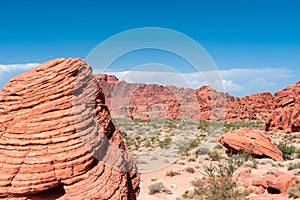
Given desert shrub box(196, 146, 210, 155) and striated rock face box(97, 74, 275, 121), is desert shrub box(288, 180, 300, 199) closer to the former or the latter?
desert shrub box(196, 146, 210, 155)

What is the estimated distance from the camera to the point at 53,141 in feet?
18.8

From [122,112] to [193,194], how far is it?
2412 inches

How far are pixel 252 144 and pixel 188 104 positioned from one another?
59135 millimetres

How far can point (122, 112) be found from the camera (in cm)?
7194

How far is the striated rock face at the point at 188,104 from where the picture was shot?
223 ft

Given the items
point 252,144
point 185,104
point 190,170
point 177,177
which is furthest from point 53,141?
point 185,104

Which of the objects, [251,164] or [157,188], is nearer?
[157,188]

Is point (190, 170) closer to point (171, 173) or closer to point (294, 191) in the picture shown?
point (171, 173)

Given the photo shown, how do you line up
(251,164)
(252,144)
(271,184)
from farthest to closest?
(252,144) < (251,164) < (271,184)

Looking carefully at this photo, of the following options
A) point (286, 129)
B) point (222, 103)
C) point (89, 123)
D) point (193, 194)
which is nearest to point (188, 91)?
point (222, 103)

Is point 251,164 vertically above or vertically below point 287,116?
below

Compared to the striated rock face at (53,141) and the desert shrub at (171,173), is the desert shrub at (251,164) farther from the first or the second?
the striated rock face at (53,141)

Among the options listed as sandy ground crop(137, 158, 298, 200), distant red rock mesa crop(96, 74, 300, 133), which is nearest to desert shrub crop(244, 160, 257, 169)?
sandy ground crop(137, 158, 298, 200)

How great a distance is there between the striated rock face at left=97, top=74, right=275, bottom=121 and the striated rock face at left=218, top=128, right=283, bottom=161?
4263 cm
